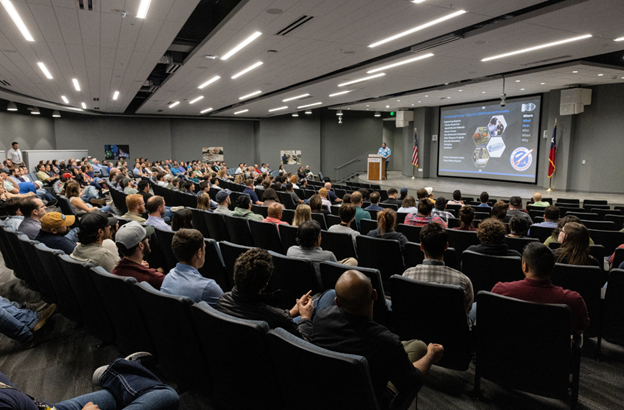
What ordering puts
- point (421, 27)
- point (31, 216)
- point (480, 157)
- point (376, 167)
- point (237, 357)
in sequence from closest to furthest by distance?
point (237, 357) → point (31, 216) → point (421, 27) → point (480, 157) → point (376, 167)

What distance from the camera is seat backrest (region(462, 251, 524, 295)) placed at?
2977mm

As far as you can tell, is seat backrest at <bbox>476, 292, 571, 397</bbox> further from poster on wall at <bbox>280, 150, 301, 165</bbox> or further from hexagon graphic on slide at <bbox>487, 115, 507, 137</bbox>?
poster on wall at <bbox>280, 150, 301, 165</bbox>

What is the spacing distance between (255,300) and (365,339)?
2.03 feet

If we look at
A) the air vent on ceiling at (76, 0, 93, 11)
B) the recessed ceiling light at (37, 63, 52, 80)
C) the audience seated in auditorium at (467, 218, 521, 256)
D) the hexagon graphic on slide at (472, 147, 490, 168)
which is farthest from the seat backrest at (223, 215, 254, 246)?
the hexagon graphic on slide at (472, 147, 490, 168)

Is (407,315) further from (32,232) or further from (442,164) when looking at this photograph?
(442,164)

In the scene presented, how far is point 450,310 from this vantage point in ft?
7.45

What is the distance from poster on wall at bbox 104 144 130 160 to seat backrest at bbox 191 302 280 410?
22.0 meters

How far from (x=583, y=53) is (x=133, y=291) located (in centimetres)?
1005

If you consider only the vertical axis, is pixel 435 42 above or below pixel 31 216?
above

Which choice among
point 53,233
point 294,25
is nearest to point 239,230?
point 53,233

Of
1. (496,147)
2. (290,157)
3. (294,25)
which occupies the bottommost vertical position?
(290,157)

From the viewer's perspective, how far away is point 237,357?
1.76 metres

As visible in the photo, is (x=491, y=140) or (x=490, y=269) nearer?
(x=490, y=269)

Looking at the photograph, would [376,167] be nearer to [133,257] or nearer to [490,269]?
[490,269]
